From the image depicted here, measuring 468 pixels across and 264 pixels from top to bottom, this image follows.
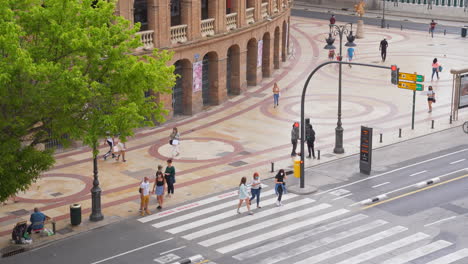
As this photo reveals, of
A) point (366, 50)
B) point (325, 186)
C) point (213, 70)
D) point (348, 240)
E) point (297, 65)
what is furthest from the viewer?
point (366, 50)

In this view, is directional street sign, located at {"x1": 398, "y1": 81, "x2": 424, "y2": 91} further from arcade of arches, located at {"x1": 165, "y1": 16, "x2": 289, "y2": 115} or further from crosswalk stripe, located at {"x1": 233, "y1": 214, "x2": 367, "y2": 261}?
crosswalk stripe, located at {"x1": 233, "y1": 214, "x2": 367, "y2": 261}

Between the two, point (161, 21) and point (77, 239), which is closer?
point (77, 239)

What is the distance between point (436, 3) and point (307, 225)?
7090 centimetres

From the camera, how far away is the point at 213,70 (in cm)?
5794

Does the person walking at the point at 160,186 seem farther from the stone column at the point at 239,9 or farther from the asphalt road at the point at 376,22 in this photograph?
the asphalt road at the point at 376,22

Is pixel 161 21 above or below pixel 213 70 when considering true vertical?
above

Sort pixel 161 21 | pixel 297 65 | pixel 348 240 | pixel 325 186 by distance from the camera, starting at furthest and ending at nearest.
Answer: pixel 297 65 → pixel 161 21 → pixel 325 186 → pixel 348 240

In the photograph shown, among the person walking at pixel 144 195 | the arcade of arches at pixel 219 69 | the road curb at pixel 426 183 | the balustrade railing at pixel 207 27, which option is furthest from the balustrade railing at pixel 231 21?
the person walking at pixel 144 195

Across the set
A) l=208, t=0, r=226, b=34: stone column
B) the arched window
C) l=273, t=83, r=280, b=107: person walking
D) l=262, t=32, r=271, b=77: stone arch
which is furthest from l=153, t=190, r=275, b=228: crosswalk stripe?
l=262, t=32, r=271, b=77: stone arch

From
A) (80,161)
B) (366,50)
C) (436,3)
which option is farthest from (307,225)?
(436,3)

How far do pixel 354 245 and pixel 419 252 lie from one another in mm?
2466

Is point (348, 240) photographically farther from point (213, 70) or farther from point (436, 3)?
point (436, 3)

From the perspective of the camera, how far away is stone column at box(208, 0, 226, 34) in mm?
57062

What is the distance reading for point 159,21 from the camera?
52.0 meters
